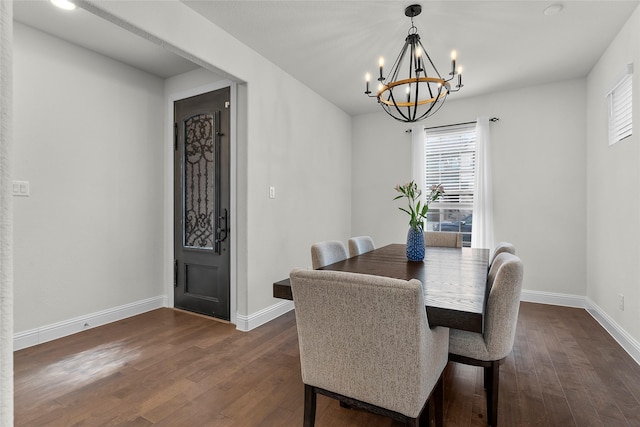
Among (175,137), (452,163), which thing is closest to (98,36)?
(175,137)

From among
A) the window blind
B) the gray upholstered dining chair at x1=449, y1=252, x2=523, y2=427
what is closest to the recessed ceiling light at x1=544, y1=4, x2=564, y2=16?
the window blind

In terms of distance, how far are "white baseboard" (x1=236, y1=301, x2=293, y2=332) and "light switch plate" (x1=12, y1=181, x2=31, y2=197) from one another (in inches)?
79.2

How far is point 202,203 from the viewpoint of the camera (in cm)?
349

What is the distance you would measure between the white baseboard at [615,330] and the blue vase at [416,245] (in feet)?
5.71

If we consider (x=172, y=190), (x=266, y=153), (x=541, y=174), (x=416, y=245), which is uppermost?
(x=266, y=153)

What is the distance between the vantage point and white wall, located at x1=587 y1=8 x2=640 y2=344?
244 centimetres

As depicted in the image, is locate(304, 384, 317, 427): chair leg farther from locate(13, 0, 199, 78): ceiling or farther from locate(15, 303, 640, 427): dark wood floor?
locate(13, 0, 199, 78): ceiling

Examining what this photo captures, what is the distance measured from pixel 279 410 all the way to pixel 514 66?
378 centimetres

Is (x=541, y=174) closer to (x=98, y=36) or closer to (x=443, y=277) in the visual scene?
(x=443, y=277)

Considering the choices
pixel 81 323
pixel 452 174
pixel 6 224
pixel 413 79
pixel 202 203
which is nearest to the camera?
pixel 6 224

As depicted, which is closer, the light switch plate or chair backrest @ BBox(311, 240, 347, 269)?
chair backrest @ BBox(311, 240, 347, 269)

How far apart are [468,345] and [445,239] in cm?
173

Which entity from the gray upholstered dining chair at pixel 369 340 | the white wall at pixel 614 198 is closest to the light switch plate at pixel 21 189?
the gray upholstered dining chair at pixel 369 340

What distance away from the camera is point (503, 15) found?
8.14ft
